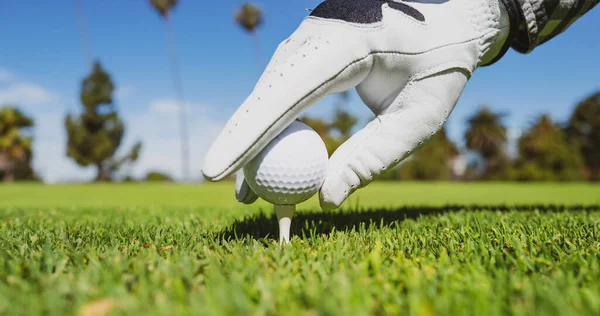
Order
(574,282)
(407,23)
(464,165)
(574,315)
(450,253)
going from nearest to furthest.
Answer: (574,315) → (574,282) → (450,253) → (407,23) → (464,165)

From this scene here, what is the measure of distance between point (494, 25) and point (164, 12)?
1749 inches

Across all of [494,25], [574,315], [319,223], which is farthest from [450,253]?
[494,25]

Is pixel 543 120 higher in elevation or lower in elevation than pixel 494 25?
lower

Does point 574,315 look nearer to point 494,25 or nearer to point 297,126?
point 297,126

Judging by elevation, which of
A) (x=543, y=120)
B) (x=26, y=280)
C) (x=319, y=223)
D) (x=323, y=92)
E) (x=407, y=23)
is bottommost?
(x=543, y=120)

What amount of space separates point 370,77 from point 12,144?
45202mm

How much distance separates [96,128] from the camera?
34094 mm

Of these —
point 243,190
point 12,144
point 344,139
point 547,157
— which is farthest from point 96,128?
point 547,157

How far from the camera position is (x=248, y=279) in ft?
4.30

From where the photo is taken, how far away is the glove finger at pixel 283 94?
1669 mm

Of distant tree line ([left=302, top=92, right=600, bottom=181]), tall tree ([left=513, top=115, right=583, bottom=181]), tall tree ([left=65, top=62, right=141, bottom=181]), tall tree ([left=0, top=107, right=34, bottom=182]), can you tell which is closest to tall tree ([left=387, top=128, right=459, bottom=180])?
distant tree line ([left=302, top=92, right=600, bottom=181])

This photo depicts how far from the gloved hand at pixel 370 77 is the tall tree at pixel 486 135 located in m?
58.0

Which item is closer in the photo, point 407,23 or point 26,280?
point 26,280

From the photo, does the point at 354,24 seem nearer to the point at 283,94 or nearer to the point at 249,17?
the point at 283,94
